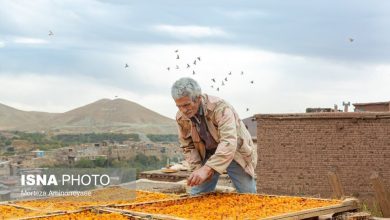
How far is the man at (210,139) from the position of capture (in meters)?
5.56

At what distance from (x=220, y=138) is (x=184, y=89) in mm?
606

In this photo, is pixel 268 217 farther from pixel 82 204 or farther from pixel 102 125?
pixel 102 125

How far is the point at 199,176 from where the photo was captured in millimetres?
5539

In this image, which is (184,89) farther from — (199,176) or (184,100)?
(199,176)

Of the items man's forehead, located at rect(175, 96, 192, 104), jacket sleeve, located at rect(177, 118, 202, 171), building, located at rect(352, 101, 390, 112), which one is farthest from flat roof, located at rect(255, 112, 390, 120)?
man's forehead, located at rect(175, 96, 192, 104)

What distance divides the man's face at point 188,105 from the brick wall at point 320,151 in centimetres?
1063

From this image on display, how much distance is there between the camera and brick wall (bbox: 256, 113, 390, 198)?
15.5m

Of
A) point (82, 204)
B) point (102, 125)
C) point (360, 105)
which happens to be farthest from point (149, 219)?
point (102, 125)

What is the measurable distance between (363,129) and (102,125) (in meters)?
28.0

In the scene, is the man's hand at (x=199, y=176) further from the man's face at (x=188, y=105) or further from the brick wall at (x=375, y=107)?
the brick wall at (x=375, y=107)

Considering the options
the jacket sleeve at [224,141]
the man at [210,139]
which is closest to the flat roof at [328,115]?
the man at [210,139]

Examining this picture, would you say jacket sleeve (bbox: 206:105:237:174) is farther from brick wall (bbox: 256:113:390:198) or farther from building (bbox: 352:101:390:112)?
building (bbox: 352:101:390:112)

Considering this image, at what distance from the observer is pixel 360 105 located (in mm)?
23047

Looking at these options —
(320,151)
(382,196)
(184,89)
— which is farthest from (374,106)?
(184,89)
